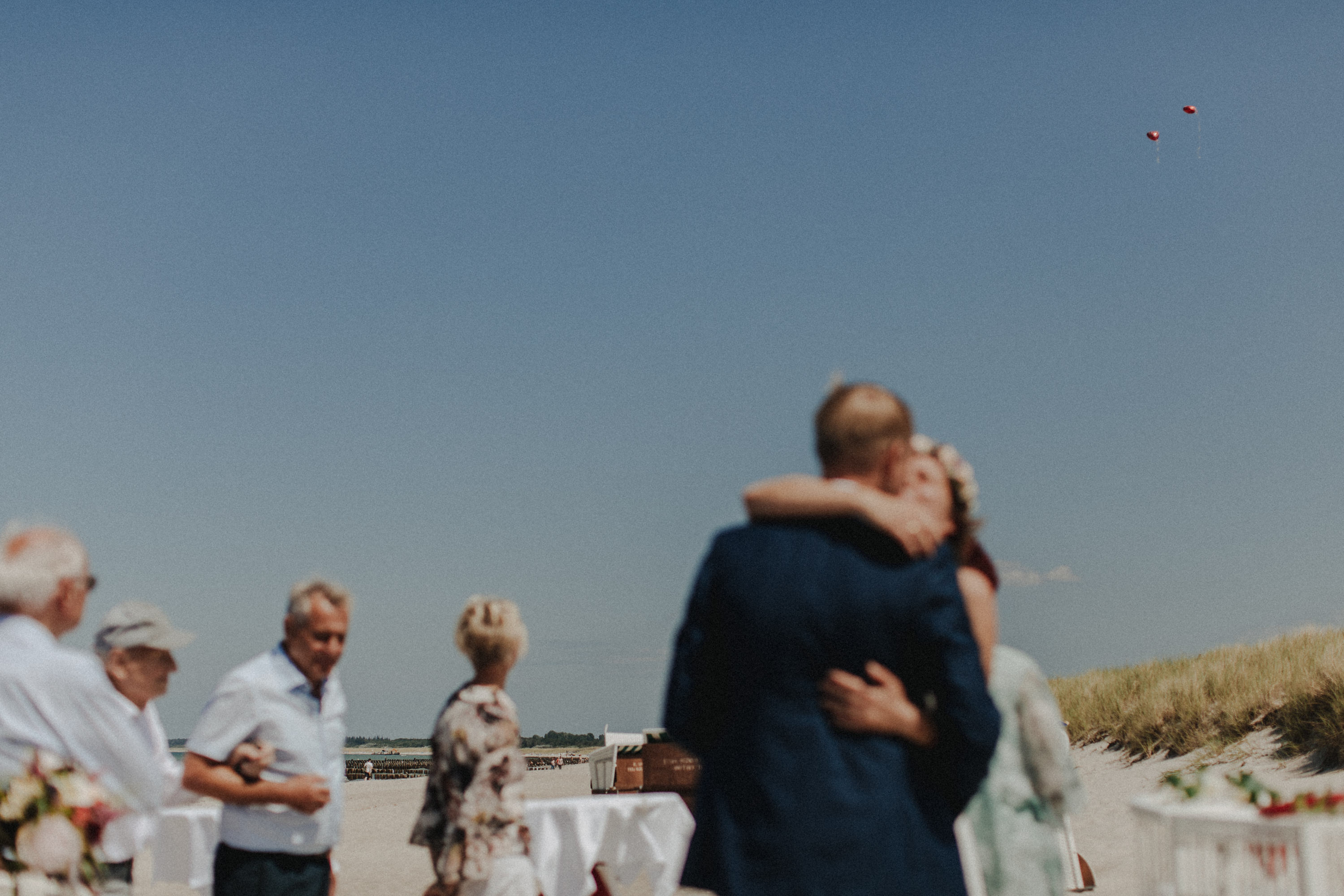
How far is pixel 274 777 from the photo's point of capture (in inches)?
165

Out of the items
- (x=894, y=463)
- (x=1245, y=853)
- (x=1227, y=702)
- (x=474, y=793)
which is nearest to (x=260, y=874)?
(x=474, y=793)

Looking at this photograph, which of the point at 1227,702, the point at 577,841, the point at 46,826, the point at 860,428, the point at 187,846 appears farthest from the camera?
the point at 1227,702

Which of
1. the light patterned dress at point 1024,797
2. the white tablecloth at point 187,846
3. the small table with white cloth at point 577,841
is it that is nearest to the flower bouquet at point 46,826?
the light patterned dress at point 1024,797

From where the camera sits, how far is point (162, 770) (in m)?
4.86

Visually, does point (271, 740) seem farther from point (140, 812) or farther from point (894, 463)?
point (894, 463)

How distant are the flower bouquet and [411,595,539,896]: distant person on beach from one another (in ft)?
5.69

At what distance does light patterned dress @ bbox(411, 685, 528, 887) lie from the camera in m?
4.64

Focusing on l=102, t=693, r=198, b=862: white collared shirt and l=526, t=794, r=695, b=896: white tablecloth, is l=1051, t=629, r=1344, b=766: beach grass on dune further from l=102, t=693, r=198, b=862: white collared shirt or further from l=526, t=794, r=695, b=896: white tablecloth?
l=102, t=693, r=198, b=862: white collared shirt

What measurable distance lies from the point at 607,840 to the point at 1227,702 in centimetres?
950

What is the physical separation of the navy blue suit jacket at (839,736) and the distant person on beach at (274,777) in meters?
2.30

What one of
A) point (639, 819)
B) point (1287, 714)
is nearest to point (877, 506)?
point (639, 819)

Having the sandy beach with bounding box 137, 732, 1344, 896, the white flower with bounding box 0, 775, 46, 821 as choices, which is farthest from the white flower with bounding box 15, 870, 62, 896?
the sandy beach with bounding box 137, 732, 1344, 896

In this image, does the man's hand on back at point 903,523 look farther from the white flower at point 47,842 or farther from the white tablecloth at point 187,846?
the white tablecloth at point 187,846

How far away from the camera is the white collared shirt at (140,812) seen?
3824 millimetres
